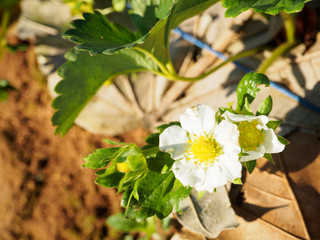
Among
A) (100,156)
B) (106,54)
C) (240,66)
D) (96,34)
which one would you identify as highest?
(96,34)

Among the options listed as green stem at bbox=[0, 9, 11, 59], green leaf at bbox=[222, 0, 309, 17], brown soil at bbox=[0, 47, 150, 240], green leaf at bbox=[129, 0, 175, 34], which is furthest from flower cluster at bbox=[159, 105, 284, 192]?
green stem at bbox=[0, 9, 11, 59]

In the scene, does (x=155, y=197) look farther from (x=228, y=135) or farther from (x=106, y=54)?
(x=106, y=54)

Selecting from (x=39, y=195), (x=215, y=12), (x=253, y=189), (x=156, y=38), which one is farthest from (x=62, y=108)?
(x=39, y=195)

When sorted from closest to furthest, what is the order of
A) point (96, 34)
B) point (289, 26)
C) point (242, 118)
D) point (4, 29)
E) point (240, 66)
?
point (242, 118) < point (96, 34) < point (289, 26) < point (240, 66) < point (4, 29)

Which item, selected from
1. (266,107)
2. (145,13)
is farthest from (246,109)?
(145,13)

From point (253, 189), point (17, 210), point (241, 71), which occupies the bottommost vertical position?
point (17, 210)

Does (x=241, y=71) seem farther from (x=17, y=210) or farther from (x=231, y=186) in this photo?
(x=17, y=210)
